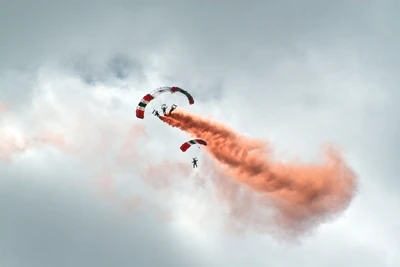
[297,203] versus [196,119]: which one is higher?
[196,119]

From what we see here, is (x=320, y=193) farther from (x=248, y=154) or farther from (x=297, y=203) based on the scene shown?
(x=248, y=154)

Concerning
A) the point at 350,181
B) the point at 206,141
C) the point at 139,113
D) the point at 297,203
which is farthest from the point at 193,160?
the point at 350,181

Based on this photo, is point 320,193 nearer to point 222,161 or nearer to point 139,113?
point 222,161

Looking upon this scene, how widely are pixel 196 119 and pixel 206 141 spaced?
13.3 ft

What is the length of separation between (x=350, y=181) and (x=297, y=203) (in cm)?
941

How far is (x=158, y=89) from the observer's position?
91.6 m

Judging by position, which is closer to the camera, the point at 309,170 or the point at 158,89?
the point at 158,89

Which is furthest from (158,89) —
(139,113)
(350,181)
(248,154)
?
(350,181)

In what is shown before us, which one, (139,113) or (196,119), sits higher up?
(196,119)

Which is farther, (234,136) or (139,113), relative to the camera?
(234,136)

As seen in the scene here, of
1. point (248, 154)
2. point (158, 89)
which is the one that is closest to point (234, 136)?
point (248, 154)

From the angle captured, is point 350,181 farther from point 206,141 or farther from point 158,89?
point 158,89

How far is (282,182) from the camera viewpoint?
330 ft

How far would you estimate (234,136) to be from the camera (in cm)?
Result: 10256
